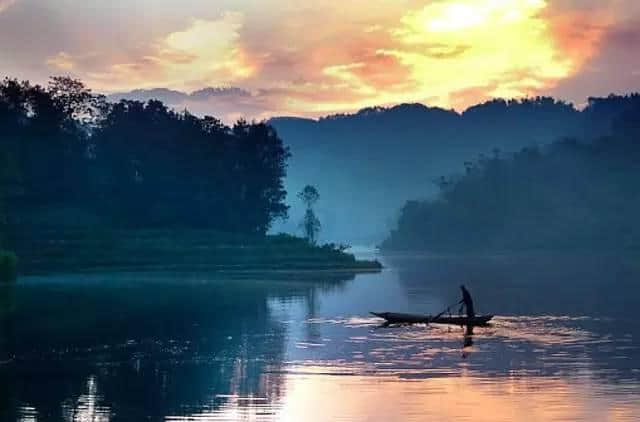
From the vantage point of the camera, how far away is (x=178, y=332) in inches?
1681

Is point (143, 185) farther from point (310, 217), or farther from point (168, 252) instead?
point (310, 217)

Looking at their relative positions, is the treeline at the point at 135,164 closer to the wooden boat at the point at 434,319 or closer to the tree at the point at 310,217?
the tree at the point at 310,217

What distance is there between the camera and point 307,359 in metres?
33.9

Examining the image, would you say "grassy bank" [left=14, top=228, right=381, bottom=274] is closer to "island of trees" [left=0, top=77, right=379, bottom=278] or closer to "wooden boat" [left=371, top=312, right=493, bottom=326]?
"island of trees" [left=0, top=77, right=379, bottom=278]

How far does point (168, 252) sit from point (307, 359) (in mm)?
68657

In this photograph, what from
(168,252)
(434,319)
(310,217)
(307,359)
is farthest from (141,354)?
(310,217)

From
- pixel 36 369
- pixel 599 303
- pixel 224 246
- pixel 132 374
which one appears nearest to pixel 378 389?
pixel 132 374

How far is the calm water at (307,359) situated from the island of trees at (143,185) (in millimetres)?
37572

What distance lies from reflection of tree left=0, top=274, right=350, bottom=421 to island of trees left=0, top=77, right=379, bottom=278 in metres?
38.2

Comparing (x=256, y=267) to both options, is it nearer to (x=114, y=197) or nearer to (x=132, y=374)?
(x=114, y=197)

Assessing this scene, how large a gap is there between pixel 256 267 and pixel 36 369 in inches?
2718

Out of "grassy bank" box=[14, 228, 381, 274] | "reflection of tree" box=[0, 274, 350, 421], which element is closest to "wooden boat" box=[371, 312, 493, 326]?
"reflection of tree" box=[0, 274, 350, 421]

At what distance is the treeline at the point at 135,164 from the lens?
113688 millimetres

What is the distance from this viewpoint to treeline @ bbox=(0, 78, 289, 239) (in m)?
114
